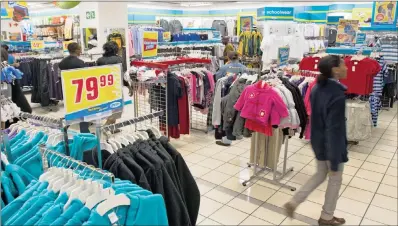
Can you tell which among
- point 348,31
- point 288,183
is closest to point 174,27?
Result: point 348,31

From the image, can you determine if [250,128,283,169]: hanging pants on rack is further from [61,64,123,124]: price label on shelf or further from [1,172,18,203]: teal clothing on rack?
[1,172,18,203]: teal clothing on rack

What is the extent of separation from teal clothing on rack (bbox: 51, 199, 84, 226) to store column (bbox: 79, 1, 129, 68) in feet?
22.7

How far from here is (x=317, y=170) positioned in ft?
10.4

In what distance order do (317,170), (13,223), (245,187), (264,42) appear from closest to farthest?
(13,223) → (317,170) → (245,187) → (264,42)

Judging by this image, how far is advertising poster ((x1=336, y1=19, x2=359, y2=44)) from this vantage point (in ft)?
23.6

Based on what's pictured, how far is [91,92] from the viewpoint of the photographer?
205 centimetres

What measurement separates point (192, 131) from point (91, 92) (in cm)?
433

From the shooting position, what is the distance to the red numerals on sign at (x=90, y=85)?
77.6 inches

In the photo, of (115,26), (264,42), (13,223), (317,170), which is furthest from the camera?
(264,42)

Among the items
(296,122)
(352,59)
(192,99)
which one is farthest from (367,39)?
(296,122)

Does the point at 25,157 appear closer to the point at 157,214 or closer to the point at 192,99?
the point at 157,214

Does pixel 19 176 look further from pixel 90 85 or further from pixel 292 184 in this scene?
pixel 292 184

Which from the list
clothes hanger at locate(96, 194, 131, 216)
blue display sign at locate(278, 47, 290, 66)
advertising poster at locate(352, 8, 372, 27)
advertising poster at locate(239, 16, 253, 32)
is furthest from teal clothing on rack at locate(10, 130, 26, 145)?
advertising poster at locate(352, 8, 372, 27)

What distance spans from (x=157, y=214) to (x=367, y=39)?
821cm
